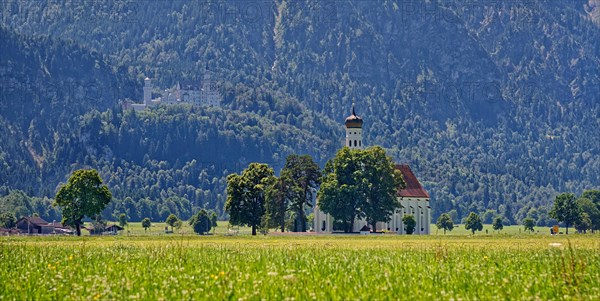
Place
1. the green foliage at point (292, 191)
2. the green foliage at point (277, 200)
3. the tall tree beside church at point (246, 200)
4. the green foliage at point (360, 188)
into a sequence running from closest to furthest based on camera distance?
1. the green foliage at point (277, 200)
2. the tall tree beside church at point (246, 200)
3. the green foliage at point (292, 191)
4. the green foliage at point (360, 188)

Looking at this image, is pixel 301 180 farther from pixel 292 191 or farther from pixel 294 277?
pixel 294 277

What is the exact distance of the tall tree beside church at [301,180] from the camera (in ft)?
578

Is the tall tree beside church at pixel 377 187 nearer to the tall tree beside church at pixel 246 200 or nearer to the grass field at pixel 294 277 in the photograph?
the tall tree beside church at pixel 246 200

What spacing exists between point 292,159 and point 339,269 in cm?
12702

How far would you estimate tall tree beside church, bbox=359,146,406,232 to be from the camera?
578 ft

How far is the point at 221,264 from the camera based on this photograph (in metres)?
56.8

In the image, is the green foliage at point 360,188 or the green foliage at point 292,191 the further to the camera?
the green foliage at point 360,188

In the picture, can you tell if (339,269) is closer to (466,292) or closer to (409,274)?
(409,274)

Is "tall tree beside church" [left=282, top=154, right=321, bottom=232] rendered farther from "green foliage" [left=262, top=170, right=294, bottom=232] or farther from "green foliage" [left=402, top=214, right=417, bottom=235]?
"green foliage" [left=402, top=214, right=417, bottom=235]

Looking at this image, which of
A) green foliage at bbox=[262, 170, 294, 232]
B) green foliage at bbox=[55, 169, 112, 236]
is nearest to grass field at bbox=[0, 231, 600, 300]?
green foliage at bbox=[55, 169, 112, 236]

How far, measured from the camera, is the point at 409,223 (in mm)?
187125

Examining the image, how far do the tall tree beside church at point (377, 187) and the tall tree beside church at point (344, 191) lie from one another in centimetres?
85

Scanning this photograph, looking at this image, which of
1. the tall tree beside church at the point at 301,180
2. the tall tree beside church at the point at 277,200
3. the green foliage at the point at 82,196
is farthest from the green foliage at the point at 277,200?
the green foliage at the point at 82,196

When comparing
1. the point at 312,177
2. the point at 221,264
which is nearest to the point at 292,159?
the point at 312,177
